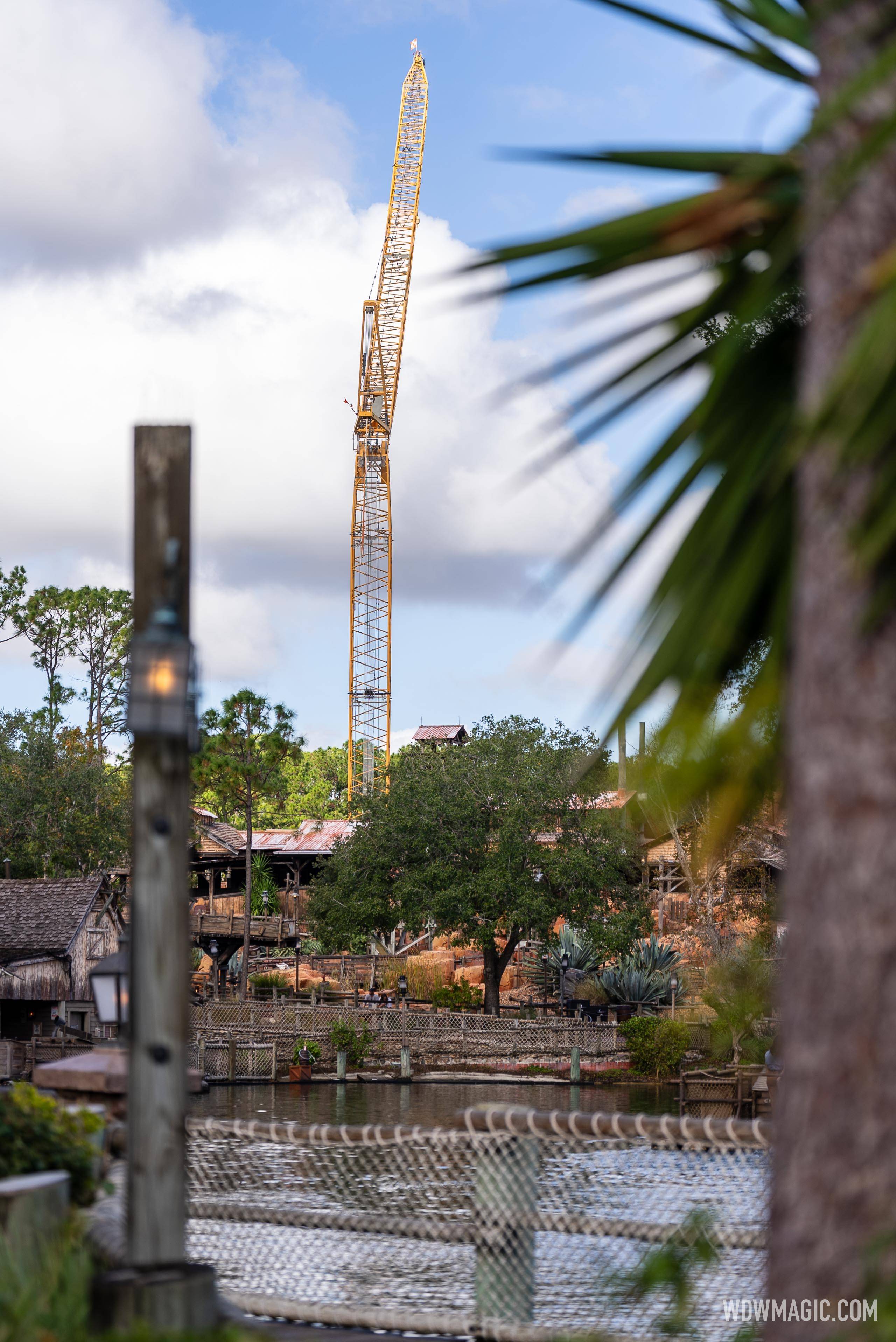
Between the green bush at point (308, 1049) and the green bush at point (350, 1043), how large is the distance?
1.74 ft

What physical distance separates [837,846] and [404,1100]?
28471 mm

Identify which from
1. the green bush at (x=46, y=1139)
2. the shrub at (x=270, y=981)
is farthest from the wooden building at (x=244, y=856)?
the green bush at (x=46, y=1139)

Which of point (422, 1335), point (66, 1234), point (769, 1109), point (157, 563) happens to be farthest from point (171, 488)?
point (769, 1109)

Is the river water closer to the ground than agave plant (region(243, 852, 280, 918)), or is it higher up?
closer to the ground

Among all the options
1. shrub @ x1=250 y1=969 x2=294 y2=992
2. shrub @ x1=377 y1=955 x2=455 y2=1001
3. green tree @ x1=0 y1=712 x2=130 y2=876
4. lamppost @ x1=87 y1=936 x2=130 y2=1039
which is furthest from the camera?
green tree @ x1=0 y1=712 x2=130 y2=876

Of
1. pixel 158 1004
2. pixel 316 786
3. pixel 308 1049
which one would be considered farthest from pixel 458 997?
pixel 316 786

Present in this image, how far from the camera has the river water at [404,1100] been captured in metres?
26.0

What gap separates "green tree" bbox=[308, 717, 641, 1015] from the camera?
1574 inches

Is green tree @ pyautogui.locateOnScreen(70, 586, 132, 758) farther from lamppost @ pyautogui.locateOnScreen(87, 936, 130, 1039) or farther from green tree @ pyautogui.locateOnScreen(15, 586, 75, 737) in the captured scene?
lamppost @ pyautogui.locateOnScreen(87, 936, 130, 1039)

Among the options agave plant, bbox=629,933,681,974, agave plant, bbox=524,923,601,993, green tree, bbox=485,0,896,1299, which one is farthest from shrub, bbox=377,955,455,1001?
green tree, bbox=485,0,896,1299

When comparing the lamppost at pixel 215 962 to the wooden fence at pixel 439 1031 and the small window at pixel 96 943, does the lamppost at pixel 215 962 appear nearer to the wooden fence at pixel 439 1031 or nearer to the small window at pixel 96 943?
the small window at pixel 96 943

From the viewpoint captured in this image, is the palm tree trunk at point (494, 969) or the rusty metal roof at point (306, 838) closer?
the palm tree trunk at point (494, 969)

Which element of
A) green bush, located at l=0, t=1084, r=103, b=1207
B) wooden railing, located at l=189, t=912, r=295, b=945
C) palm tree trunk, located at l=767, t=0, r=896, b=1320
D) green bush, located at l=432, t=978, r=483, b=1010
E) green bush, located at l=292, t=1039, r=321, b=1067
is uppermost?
palm tree trunk, located at l=767, t=0, r=896, b=1320

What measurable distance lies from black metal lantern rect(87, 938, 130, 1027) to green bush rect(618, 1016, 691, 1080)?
27.8m
